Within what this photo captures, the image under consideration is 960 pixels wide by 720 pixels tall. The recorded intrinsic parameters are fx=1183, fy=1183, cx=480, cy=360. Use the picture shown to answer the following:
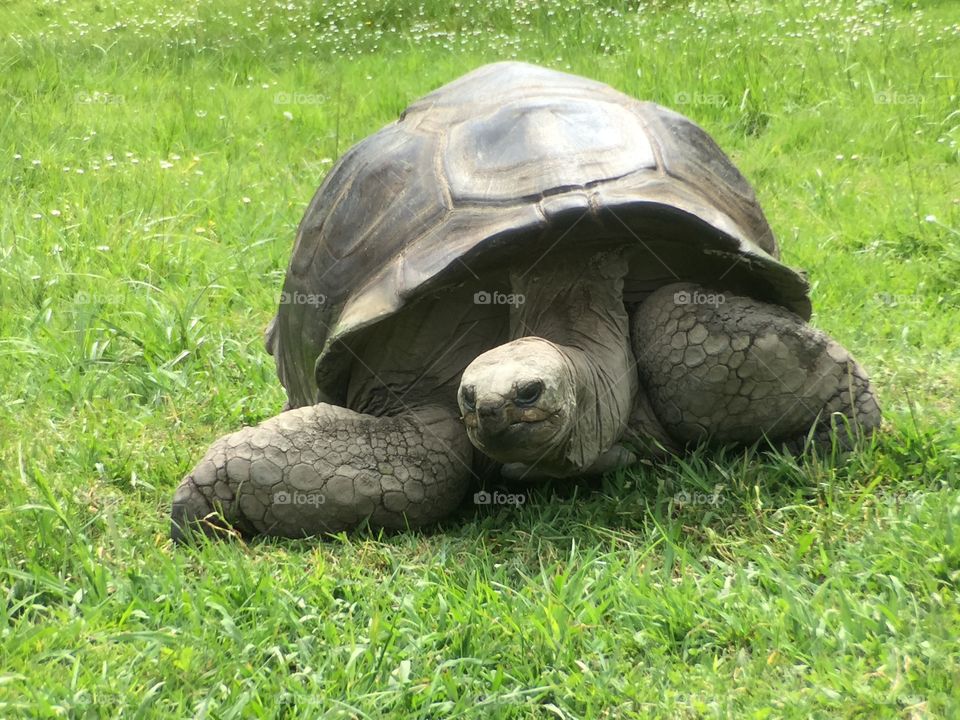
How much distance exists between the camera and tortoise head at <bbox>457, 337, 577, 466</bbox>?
2742 mm

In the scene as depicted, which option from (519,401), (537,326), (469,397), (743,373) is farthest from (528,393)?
(743,373)

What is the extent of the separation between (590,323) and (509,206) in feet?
1.33

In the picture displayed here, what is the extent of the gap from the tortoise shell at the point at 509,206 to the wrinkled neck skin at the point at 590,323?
99 mm

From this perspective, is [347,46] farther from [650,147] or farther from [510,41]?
[650,147]

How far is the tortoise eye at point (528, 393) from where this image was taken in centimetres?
275

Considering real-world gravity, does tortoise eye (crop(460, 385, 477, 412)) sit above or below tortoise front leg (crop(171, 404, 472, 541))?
above

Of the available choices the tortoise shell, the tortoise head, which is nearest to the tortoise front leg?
the tortoise shell

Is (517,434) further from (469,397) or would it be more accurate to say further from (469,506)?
(469,506)

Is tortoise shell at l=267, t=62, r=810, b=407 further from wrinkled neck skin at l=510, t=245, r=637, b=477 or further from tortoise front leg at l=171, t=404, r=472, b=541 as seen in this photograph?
tortoise front leg at l=171, t=404, r=472, b=541

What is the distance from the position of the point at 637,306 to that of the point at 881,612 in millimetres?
1291

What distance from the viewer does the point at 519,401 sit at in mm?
2754

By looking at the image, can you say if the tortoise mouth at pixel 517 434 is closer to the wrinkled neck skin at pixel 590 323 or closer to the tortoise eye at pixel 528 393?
the tortoise eye at pixel 528 393


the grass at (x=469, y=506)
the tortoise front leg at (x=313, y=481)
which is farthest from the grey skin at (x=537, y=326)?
the grass at (x=469, y=506)

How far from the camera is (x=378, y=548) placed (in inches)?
125
